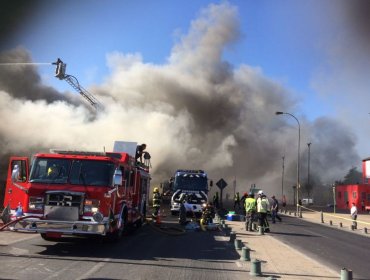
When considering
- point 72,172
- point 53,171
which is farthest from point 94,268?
point 53,171

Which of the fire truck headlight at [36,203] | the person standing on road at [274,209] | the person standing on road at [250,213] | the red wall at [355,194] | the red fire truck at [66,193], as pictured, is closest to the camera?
the red fire truck at [66,193]

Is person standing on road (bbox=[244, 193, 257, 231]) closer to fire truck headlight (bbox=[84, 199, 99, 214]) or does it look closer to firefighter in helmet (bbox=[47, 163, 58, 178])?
fire truck headlight (bbox=[84, 199, 99, 214])

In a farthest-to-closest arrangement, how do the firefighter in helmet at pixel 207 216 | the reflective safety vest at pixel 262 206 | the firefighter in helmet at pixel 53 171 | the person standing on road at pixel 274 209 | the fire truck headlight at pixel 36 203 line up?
the person standing on road at pixel 274 209
the firefighter in helmet at pixel 207 216
the reflective safety vest at pixel 262 206
the firefighter in helmet at pixel 53 171
the fire truck headlight at pixel 36 203

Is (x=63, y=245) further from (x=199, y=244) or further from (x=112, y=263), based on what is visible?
(x=199, y=244)

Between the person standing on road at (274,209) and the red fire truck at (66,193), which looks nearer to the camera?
the red fire truck at (66,193)

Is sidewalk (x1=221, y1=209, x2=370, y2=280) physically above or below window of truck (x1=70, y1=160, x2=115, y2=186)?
below

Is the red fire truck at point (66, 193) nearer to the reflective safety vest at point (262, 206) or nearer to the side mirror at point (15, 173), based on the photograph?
the side mirror at point (15, 173)

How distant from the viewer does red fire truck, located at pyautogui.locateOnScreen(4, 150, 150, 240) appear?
908 cm

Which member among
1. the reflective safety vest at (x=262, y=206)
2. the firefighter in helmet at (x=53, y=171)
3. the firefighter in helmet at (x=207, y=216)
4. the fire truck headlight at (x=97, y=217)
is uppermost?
the firefighter in helmet at (x=53, y=171)

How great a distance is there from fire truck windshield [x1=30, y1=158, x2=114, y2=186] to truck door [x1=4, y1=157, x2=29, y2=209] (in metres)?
0.19

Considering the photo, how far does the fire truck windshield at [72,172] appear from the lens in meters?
9.78

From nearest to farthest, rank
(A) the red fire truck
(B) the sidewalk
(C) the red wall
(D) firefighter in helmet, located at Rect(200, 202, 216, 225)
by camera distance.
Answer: (B) the sidewalk, (A) the red fire truck, (D) firefighter in helmet, located at Rect(200, 202, 216, 225), (C) the red wall

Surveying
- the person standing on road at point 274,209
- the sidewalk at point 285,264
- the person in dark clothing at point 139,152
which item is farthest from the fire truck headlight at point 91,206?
the person standing on road at point 274,209

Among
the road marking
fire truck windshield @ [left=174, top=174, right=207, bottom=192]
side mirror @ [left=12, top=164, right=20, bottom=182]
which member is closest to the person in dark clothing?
side mirror @ [left=12, top=164, right=20, bottom=182]
